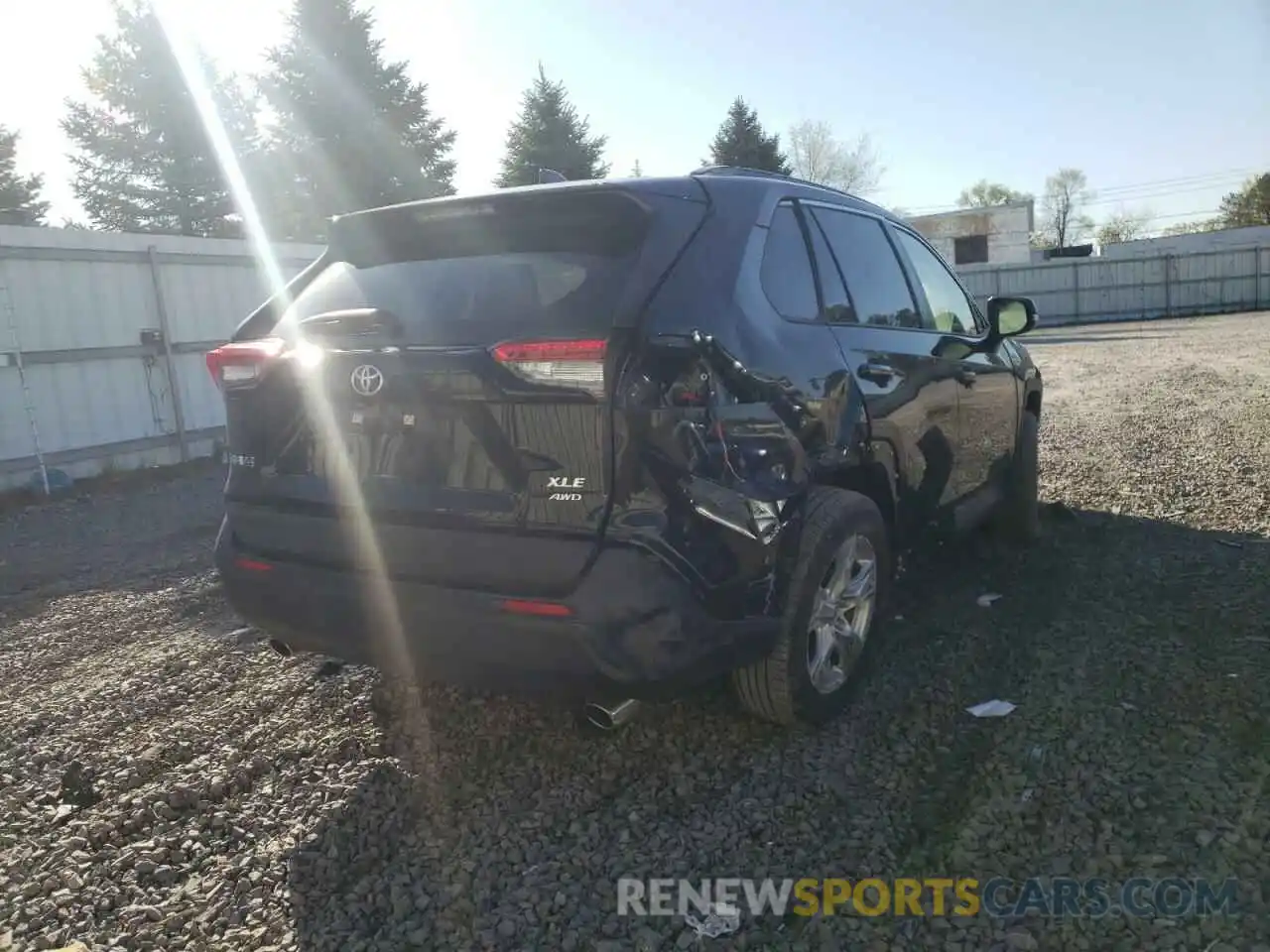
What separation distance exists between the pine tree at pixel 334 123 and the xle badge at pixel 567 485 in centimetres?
2511

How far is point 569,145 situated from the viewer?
28.5 meters

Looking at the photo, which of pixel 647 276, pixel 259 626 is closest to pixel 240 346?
pixel 259 626

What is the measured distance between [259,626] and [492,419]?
1.09 m

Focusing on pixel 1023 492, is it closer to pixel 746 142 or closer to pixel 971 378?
pixel 971 378

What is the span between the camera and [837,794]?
9.00ft

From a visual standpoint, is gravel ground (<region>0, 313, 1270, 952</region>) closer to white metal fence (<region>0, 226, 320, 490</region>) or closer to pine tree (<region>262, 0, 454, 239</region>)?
white metal fence (<region>0, 226, 320, 490</region>)

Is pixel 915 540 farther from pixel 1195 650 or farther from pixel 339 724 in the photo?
pixel 339 724

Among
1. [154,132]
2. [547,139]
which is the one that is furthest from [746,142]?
[154,132]

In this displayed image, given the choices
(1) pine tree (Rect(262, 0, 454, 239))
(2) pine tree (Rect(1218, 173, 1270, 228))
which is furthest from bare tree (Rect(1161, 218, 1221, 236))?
(1) pine tree (Rect(262, 0, 454, 239))

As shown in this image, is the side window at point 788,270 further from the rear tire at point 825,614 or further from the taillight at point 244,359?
the taillight at point 244,359

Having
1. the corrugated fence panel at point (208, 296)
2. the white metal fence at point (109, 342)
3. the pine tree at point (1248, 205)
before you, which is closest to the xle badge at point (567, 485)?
the white metal fence at point (109, 342)

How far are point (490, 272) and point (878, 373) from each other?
151 cm

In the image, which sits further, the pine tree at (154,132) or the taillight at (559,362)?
the pine tree at (154,132)

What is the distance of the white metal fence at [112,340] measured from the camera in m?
8.73
